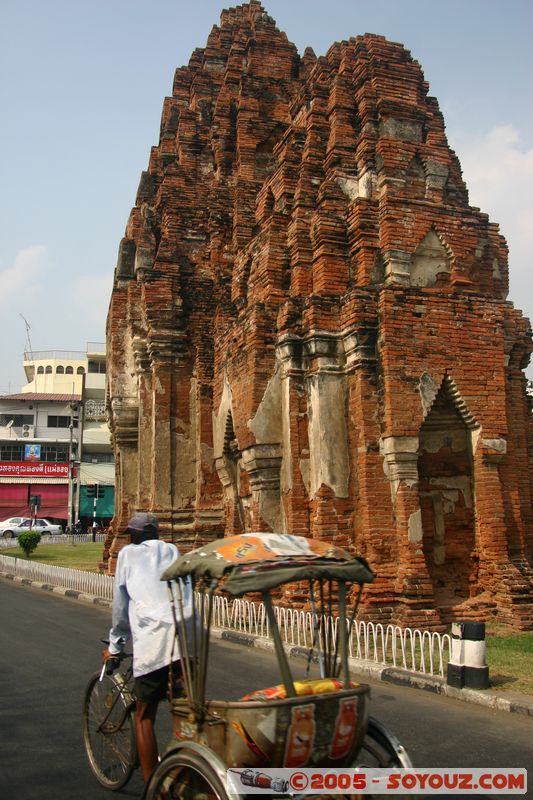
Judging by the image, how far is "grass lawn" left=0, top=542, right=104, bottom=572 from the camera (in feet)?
78.6

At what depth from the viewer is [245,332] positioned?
12.4 meters

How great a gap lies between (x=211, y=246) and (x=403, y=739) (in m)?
12.6

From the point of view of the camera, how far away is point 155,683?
4.31 m

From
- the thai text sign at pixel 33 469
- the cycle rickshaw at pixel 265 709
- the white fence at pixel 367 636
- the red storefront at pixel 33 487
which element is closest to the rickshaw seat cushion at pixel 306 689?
the cycle rickshaw at pixel 265 709

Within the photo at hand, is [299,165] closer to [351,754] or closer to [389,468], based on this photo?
[389,468]

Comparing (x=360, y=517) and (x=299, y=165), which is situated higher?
(x=299, y=165)

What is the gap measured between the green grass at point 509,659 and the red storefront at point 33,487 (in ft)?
143

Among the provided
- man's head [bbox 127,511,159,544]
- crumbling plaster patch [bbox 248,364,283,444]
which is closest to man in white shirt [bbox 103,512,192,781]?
man's head [bbox 127,511,159,544]

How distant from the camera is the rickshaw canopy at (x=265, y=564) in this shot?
11.9ft

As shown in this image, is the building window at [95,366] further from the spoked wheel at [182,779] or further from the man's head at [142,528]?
the spoked wheel at [182,779]

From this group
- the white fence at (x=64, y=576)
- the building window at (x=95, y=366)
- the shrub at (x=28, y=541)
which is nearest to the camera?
the white fence at (x=64, y=576)

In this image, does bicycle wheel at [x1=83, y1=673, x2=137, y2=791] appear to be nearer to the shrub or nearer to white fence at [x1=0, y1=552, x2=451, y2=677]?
white fence at [x1=0, y1=552, x2=451, y2=677]

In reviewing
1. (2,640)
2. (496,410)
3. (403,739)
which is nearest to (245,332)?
(496,410)

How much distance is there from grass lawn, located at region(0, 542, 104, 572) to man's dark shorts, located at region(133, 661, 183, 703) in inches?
711
